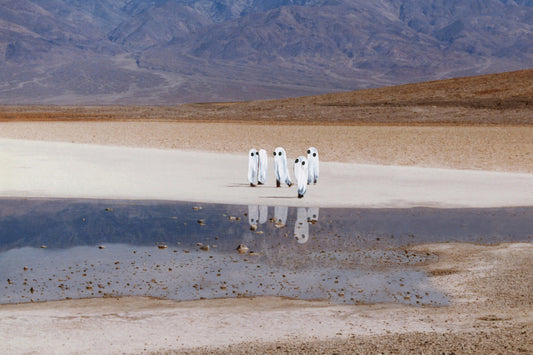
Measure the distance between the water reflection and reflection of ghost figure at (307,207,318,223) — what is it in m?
0.02

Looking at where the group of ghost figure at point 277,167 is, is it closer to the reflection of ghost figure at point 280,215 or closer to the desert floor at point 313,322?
the reflection of ghost figure at point 280,215

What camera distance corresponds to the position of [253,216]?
40.7 feet

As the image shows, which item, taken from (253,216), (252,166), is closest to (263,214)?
(253,216)

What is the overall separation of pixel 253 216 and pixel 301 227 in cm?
124

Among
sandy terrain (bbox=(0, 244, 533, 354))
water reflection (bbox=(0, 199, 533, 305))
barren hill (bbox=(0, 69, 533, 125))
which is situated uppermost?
barren hill (bbox=(0, 69, 533, 125))

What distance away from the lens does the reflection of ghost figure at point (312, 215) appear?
39.6 feet

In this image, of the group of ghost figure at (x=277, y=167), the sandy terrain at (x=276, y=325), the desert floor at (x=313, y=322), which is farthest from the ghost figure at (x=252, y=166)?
the sandy terrain at (x=276, y=325)

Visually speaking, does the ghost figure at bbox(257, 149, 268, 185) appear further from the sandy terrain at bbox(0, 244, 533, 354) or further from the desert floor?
the sandy terrain at bbox(0, 244, 533, 354)

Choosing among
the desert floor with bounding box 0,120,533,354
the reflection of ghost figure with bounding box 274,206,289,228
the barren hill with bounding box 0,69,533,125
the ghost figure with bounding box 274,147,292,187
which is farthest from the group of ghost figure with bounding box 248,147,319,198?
the barren hill with bounding box 0,69,533,125

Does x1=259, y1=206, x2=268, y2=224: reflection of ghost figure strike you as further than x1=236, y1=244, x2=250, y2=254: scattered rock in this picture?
Yes

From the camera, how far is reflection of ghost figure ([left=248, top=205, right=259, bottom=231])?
1143 cm

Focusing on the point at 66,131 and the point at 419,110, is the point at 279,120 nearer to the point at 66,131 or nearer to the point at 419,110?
the point at 419,110

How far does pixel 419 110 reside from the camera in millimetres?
46250

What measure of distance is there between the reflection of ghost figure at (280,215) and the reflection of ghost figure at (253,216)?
312 mm
